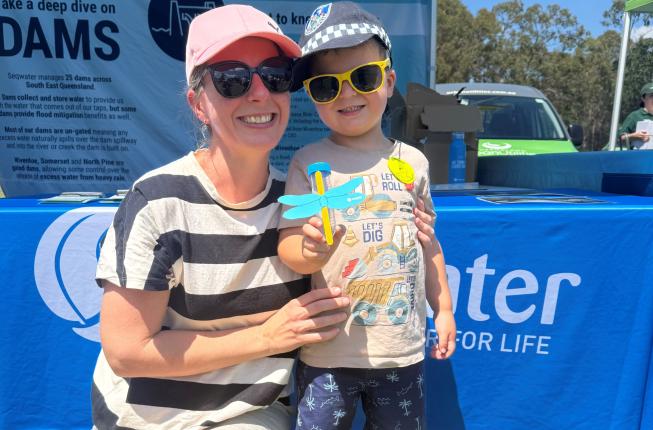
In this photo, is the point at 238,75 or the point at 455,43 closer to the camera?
the point at 238,75

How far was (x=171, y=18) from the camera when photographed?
3.55 meters


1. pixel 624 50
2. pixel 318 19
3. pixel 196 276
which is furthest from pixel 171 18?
pixel 624 50

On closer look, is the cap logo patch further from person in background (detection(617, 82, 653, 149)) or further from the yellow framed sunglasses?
person in background (detection(617, 82, 653, 149))

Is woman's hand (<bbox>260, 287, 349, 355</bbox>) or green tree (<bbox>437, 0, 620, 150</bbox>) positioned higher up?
green tree (<bbox>437, 0, 620, 150</bbox>)

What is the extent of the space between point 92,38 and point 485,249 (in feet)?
9.70

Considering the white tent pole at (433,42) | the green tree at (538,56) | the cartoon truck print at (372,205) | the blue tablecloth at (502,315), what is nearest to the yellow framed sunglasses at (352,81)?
the cartoon truck print at (372,205)

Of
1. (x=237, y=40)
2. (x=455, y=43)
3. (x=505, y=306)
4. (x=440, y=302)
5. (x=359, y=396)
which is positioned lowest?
(x=359, y=396)

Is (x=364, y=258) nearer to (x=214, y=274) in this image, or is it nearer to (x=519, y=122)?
(x=214, y=274)

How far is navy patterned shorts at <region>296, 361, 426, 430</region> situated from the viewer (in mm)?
1382

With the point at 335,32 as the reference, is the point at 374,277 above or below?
below

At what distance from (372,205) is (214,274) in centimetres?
44

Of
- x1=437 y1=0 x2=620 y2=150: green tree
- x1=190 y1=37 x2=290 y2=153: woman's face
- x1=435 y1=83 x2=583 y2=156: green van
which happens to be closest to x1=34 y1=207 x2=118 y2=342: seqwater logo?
x1=190 y1=37 x2=290 y2=153: woman's face

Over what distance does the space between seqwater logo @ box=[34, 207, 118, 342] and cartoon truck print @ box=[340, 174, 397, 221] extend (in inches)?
35.6

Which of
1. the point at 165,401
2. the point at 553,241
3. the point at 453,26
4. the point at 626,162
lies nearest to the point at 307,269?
the point at 165,401
